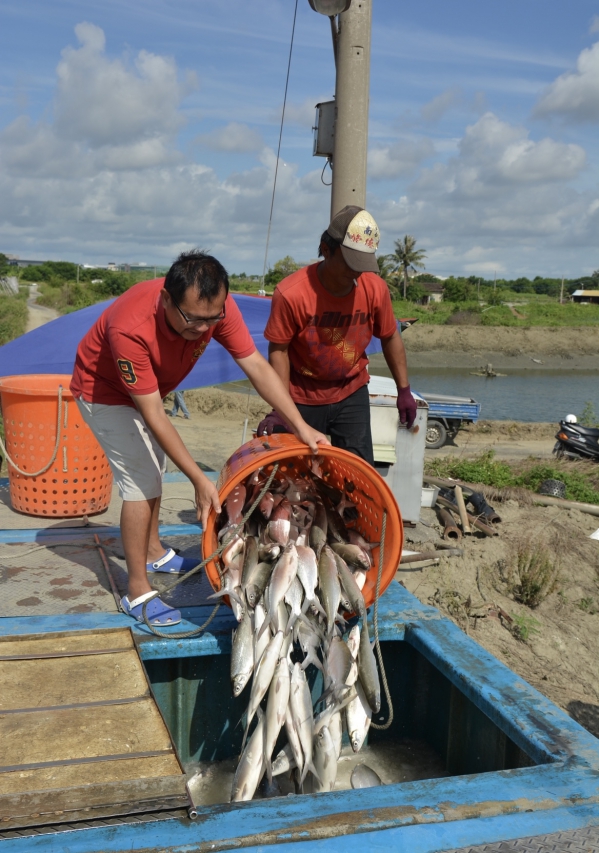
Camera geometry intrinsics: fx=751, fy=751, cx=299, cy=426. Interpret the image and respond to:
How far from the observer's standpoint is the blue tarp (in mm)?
7703

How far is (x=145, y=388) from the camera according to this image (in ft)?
11.4

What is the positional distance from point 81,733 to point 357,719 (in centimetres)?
114

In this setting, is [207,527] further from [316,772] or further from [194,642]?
[316,772]

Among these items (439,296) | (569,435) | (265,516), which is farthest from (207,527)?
(439,296)

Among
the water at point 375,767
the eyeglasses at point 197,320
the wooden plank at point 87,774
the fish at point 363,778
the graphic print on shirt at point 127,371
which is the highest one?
the eyeglasses at point 197,320

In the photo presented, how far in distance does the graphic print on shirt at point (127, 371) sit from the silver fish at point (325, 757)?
5.73ft

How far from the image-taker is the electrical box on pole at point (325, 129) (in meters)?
5.88

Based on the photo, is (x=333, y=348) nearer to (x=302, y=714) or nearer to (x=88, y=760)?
(x=302, y=714)

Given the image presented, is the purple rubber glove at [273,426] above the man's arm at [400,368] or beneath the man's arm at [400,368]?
beneath

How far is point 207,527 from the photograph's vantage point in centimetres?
354

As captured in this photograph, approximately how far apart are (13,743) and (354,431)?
2.61 meters

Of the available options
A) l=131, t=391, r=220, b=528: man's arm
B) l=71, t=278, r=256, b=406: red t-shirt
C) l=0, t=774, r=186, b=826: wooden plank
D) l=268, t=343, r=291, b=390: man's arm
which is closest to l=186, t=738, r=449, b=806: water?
l=0, t=774, r=186, b=826: wooden plank

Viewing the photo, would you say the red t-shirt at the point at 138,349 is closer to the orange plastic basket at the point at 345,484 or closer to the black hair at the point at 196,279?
the black hair at the point at 196,279

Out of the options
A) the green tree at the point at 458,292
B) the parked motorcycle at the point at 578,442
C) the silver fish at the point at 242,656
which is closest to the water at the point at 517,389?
the parked motorcycle at the point at 578,442
